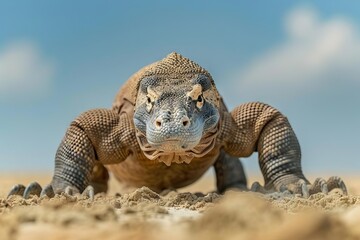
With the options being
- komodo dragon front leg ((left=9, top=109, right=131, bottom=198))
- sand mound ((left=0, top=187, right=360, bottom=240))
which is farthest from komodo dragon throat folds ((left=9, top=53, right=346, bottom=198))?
sand mound ((left=0, top=187, right=360, bottom=240))

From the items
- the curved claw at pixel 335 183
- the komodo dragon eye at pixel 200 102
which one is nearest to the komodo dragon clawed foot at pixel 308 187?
the curved claw at pixel 335 183

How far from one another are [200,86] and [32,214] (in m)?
4.03

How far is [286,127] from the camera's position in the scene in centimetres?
896

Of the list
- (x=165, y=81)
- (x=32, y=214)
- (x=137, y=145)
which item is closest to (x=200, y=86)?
(x=165, y=81)

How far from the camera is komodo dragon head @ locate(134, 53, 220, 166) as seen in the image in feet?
21.4

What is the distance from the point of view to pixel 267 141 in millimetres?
8781

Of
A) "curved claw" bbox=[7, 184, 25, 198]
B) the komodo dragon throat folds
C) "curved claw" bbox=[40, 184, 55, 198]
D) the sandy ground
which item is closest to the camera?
the sandy ground

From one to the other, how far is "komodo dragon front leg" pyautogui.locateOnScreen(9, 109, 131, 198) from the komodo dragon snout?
76 cm

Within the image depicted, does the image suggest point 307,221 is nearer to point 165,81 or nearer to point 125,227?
point 125,227

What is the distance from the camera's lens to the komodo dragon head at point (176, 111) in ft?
21.4

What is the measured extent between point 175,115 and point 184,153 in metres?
0.72

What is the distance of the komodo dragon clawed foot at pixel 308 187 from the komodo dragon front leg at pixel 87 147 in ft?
6.09

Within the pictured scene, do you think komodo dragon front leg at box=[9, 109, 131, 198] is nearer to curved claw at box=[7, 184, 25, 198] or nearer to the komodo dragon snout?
curved claw at box=[7, 184, 25, 198]

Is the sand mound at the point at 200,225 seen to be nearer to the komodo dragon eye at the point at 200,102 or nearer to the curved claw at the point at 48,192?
the komodo dragon eye at the point at 200,102
